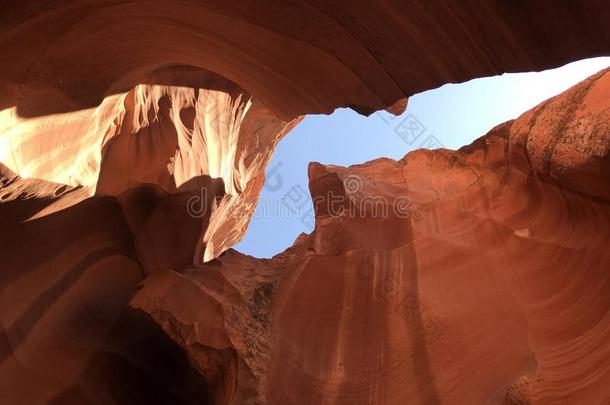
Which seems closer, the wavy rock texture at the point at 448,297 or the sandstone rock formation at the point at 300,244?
the sandstone rock formation at the point at 300,244

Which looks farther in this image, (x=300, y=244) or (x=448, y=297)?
(x=300, y=244)

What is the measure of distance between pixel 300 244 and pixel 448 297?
3.01 metres

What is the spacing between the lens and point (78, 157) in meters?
6.16

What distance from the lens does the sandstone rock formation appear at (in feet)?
13.6

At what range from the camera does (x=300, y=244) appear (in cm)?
834

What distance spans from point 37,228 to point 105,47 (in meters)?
2.41

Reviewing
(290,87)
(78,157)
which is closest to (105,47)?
(78,157)

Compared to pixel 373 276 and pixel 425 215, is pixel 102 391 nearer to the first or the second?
pixel 373 276

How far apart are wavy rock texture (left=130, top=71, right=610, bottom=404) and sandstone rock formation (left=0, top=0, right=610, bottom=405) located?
0.08 feet

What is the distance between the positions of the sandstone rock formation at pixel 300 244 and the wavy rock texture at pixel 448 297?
26 mm

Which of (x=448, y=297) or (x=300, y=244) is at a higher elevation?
(x=300, y=244)

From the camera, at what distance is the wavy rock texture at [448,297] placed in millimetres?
4953

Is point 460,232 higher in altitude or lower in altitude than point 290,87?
lower

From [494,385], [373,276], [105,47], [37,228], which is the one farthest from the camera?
[373,276]
